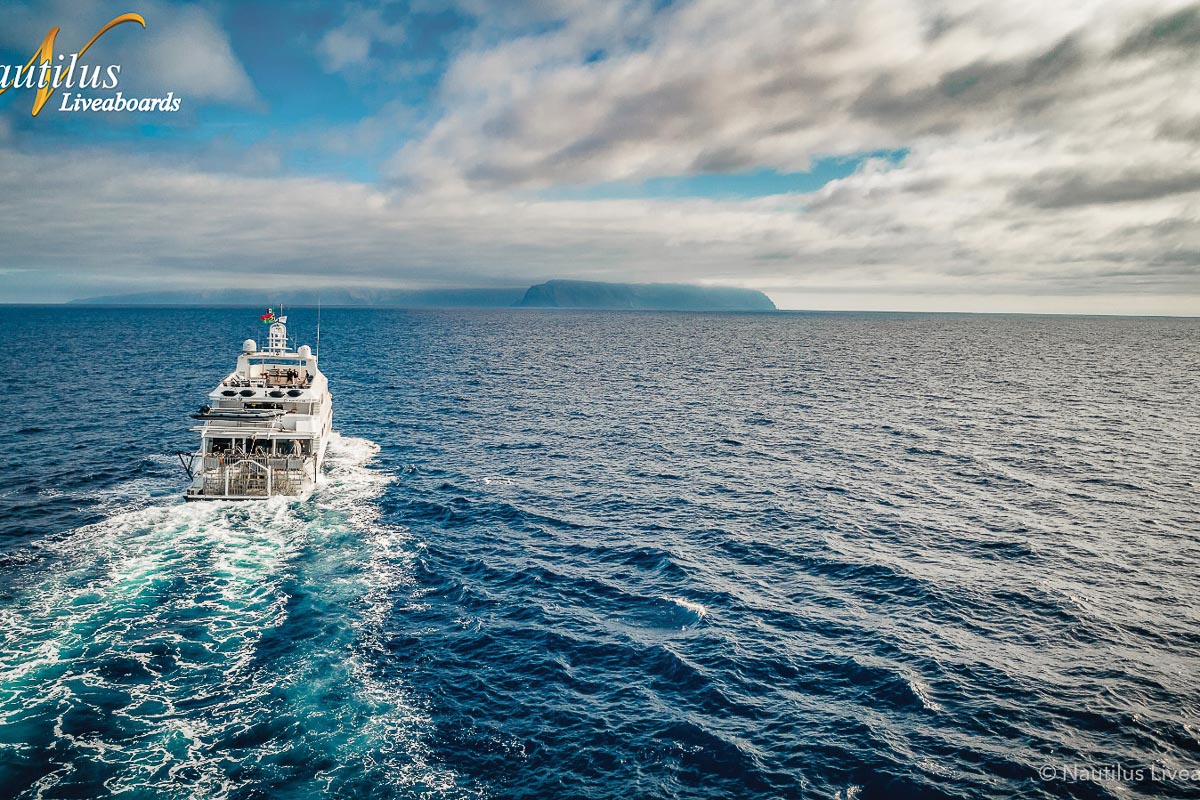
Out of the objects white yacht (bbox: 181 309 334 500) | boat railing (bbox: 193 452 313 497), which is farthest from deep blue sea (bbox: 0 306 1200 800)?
white yacht (bbox: 181 309 334 500)

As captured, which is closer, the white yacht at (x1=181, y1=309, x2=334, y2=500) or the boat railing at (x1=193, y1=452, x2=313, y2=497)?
the boat railing at (x1=193, y1=452, x2=313, y2=497)

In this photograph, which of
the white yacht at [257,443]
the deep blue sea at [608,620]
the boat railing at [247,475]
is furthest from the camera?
the white yacht at [257,443]

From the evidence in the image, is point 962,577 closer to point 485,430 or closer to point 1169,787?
point 1169,787

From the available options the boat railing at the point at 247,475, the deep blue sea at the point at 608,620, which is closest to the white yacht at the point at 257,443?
the boat railing at the point at 247,475

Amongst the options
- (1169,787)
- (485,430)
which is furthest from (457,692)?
(485,430)

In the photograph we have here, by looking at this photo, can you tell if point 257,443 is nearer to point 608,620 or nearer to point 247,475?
point 247,475

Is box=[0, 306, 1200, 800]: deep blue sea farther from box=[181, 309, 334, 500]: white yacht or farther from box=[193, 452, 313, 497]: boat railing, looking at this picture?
box=[181, 309, 334, 500]: white yacht

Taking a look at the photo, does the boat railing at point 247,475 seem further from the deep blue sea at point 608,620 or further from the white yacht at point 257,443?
the deep blue sea at point 608,620
